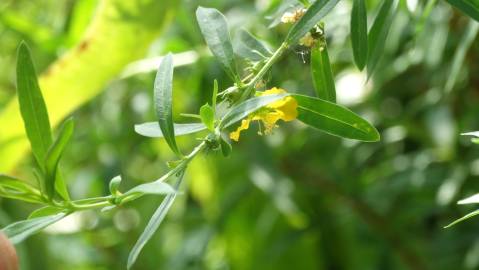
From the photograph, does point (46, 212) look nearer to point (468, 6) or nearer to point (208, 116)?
point (208, 116)

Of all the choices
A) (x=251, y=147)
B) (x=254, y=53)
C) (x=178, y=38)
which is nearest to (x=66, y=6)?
(x=178, y=38)

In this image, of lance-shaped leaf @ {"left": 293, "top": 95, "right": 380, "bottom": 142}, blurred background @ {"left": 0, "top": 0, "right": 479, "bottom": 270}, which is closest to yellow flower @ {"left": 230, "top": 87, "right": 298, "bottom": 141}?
lance-shaped leaf @ {"left": 293, "top": 95, "right": 380, "bottom": 142}

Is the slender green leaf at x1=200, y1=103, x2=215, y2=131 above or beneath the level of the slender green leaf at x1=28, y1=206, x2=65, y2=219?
above

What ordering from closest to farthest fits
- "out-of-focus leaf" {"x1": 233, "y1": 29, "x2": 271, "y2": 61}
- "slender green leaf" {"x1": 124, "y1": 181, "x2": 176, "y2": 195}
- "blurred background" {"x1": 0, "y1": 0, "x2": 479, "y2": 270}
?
"slender green leaf" {"x1": 124, "y1": 181, "x2": 176, "y2": 195} → "out-of-focus leaf" {"x1": 233, "y1": 29, "x2": 271, "y2": 61} → "blurred background" {"x1": 0, "y1": 0, "x2": 479, "y2": 270}

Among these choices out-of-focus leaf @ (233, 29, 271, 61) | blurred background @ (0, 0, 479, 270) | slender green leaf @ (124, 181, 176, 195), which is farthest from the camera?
blurred background @ (0, 0, 479, 270)

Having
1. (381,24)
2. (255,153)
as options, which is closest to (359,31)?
(381,24)

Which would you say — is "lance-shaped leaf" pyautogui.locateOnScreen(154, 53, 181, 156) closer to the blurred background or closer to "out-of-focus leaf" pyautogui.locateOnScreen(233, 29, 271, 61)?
"out-of-focus leaf" pyautogui.locateOnScreen(233, 29, 271, 61)

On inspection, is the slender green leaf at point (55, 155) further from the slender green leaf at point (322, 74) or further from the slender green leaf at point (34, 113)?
the slender green leaf at point (322, 74)
